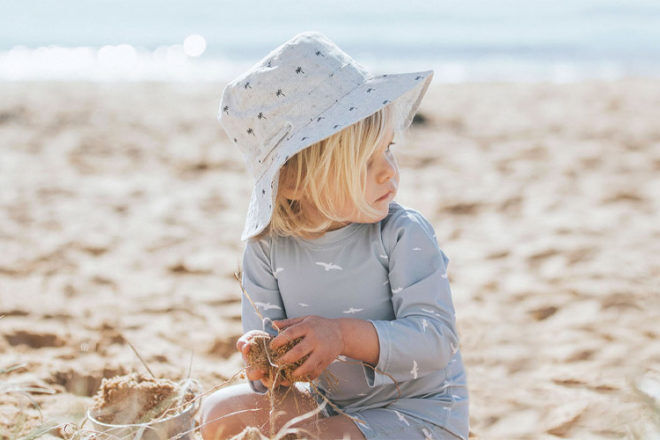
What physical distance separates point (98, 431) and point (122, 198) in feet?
10.2

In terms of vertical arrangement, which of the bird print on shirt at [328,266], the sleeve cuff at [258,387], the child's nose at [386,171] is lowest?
the sleeve cuff at [258,387]

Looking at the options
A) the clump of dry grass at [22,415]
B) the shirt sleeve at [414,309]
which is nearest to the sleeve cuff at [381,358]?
the shirt sleeve at [414,309]

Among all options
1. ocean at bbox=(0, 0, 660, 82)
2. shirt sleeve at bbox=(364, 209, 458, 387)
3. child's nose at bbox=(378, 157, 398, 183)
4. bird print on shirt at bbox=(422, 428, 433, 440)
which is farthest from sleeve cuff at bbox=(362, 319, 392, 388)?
ocean at bbox=(0, 0, 660, 82)

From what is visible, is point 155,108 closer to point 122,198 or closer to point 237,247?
point 122,198

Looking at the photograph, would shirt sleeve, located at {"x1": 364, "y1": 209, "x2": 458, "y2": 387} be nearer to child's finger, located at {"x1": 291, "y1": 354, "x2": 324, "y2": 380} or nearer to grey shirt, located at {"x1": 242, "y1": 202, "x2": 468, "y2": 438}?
grey shirt, located at {"x1": 242, "y1": 202, "x2": 468, "y2": 438}

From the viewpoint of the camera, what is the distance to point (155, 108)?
7.63 m

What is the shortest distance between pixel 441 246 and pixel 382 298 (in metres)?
1.97

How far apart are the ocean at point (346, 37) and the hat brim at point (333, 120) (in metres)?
10.0

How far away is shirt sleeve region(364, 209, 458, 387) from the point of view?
5.27ft

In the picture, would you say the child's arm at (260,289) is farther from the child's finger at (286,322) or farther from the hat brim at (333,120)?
the child's finger at (286,322)

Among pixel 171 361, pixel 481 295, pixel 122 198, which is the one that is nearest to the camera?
pixel 171 361

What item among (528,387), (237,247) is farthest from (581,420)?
(237,247)

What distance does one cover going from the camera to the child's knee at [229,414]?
176 centimetres

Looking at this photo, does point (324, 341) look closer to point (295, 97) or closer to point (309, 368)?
point (309, 368)
